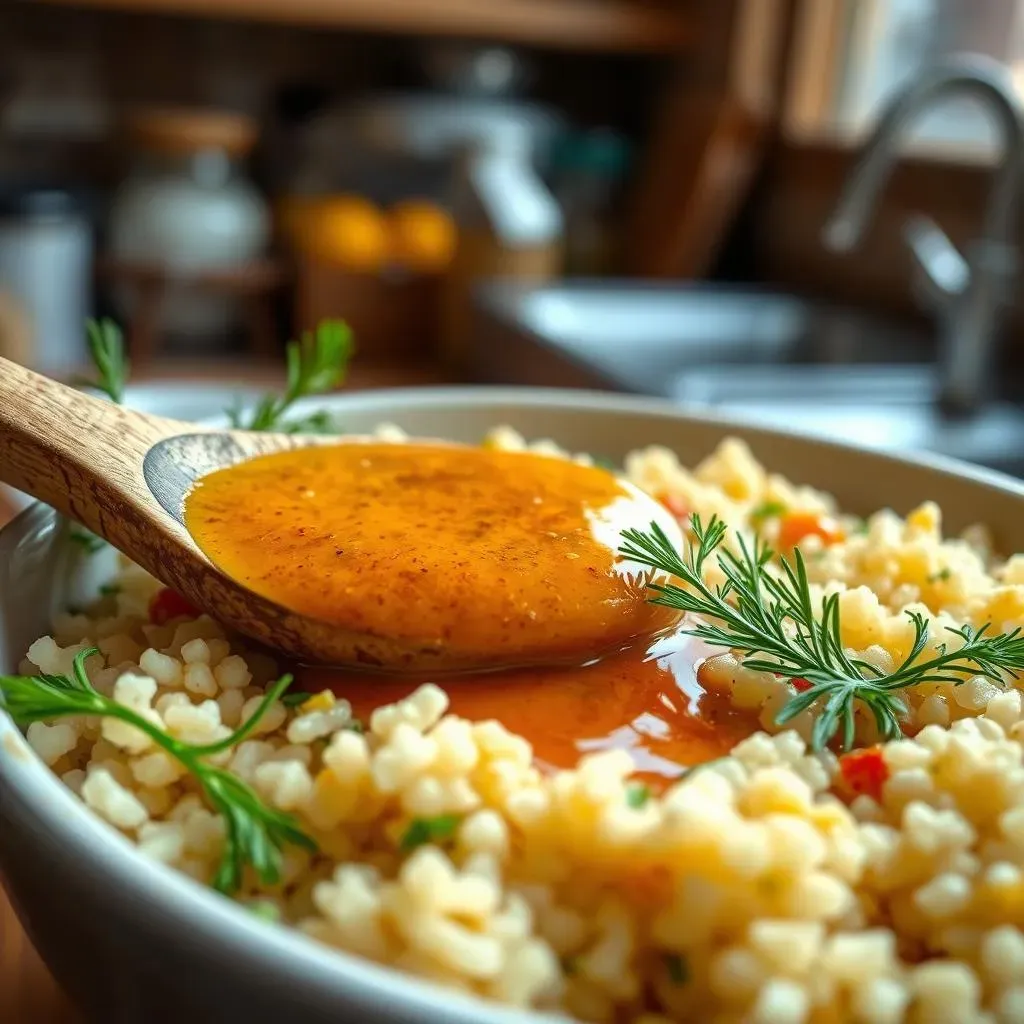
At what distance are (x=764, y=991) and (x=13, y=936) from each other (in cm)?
41

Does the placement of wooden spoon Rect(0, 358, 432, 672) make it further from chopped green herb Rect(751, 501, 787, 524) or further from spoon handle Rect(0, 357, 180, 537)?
chopped green herb Rect(751, 501, 787, 524)

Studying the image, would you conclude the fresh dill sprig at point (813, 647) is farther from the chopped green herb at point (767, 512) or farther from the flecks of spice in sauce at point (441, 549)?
the chopped green herb at point (767, 512)

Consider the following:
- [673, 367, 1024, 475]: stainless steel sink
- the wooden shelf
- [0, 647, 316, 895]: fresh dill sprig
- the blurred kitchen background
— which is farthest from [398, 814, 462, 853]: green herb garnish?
the wooden shelf

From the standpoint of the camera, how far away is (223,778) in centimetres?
50

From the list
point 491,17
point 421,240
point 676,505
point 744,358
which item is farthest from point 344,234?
point 676,505

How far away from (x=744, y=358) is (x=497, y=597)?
1.66m

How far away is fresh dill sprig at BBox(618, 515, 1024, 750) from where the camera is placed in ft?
1.90

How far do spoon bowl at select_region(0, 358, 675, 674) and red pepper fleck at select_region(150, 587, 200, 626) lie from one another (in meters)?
0.05

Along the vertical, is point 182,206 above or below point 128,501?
below

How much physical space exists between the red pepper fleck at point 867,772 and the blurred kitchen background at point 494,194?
1.19 metres

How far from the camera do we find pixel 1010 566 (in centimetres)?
73

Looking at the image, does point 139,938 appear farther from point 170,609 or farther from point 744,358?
point 744,358

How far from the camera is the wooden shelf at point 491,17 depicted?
6.79 feet

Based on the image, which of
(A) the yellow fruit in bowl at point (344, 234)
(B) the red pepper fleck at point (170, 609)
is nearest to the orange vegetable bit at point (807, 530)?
(B) the red pepper fleck at point (170, 609)
